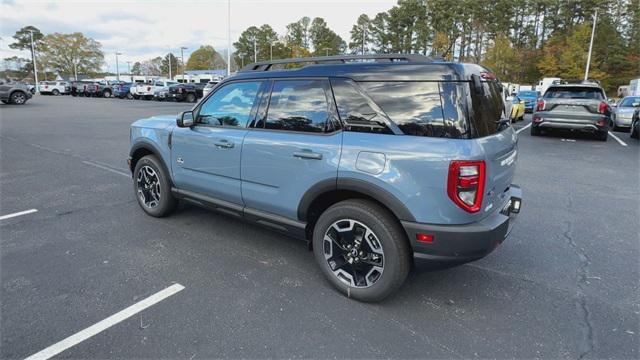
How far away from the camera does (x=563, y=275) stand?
345cm

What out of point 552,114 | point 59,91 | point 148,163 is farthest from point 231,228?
point 59,91

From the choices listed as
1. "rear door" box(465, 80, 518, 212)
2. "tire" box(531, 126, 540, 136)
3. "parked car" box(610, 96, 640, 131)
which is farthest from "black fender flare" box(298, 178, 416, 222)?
"parked car" box(610, 96, 640, 131)

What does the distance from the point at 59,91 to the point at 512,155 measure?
169 ft

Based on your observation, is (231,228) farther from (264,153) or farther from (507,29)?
(507,29)

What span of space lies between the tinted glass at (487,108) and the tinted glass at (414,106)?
22cm

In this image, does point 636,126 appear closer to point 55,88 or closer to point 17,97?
point 17,97

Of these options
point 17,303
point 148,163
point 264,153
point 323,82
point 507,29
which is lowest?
point 17,303

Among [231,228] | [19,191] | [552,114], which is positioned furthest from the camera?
[552,114]

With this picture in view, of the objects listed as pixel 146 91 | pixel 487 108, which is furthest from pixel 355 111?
pixel 146 91

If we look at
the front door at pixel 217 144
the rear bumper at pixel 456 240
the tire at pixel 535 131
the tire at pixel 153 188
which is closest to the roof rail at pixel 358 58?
the front door at pixel 217 144

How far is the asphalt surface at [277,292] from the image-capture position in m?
2.50

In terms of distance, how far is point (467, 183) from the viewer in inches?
99.0

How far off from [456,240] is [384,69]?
1299mm

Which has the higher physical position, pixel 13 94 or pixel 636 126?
pixel 13 94
